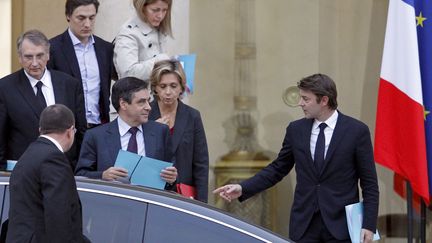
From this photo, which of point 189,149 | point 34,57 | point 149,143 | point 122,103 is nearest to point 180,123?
point 189,149

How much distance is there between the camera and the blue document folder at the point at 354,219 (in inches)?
332

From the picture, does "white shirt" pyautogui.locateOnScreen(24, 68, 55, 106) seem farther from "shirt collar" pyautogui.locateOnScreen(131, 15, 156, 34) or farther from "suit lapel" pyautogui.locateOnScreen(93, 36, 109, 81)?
"shirt collar" pyautogui.locateOnScreen(131, 15, 156, 34)

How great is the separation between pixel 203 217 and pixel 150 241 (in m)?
0.28

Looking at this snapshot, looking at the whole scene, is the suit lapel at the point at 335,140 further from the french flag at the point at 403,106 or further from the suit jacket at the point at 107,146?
the french flag at the point at 403,106

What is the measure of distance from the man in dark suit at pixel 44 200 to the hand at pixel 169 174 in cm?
189

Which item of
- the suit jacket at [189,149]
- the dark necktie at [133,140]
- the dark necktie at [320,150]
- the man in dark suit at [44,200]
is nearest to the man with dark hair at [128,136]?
the dark necktie at [133,140]

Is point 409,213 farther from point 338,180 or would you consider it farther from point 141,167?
point 141,167

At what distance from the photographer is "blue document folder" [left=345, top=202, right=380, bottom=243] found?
332 inches

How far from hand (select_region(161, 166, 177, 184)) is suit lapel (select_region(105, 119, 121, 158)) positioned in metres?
0.35

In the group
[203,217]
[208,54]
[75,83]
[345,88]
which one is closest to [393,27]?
[345,88]

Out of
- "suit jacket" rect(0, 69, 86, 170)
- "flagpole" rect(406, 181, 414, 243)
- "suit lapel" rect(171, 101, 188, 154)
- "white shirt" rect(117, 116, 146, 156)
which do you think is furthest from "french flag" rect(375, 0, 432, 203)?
"suit jacket" rect(0, 69, 86, 170)

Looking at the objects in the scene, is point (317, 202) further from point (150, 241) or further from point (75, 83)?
point (150, 241)

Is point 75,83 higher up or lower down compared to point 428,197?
higher up

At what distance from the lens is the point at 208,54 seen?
11578 millimetres
